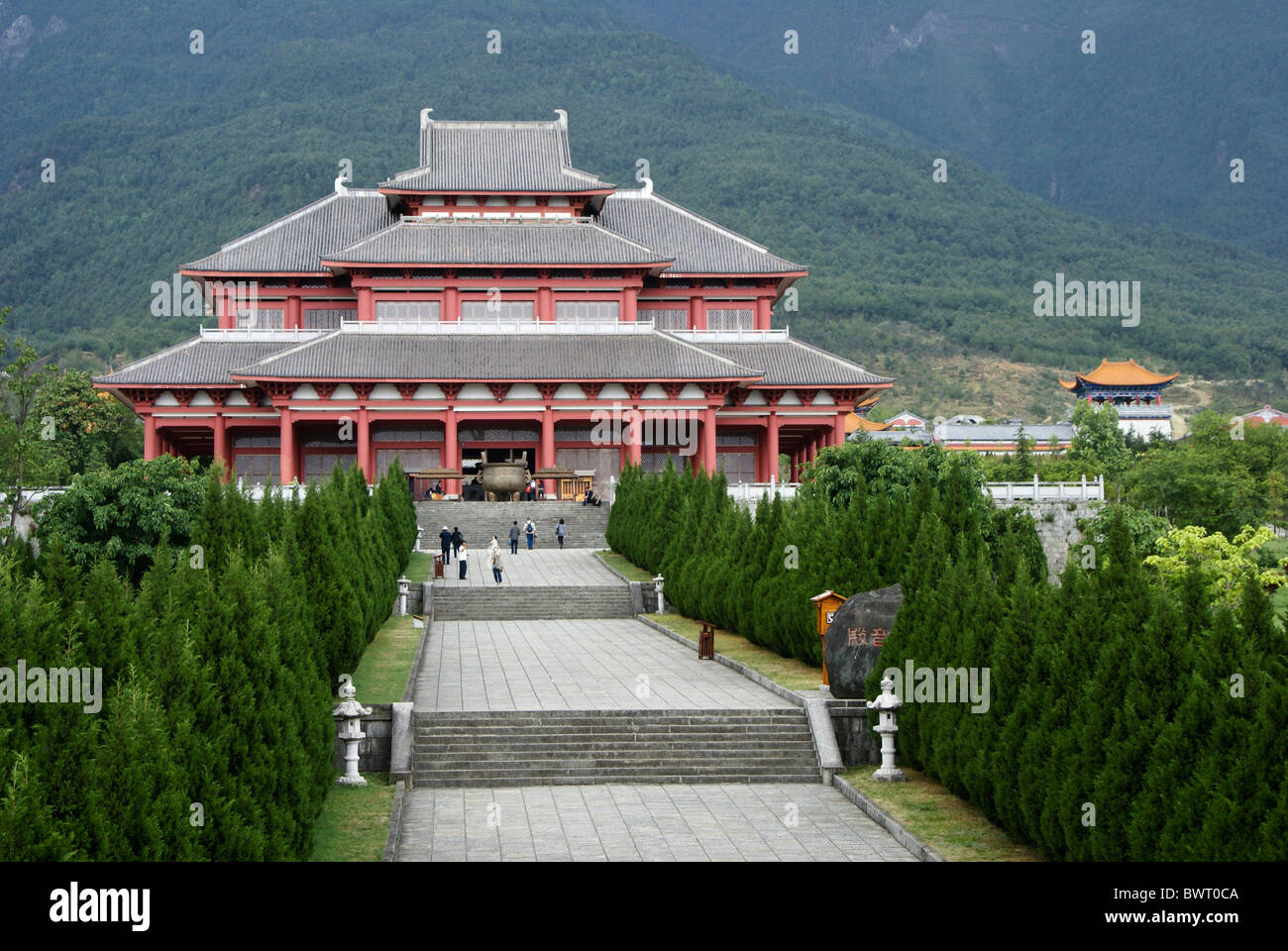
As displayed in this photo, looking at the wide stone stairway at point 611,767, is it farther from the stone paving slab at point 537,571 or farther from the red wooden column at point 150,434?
the red wooden column at point 150,434

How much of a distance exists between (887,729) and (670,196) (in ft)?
396

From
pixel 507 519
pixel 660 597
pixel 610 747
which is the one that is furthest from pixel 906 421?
pixel 610 747

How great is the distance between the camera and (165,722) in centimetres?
1058

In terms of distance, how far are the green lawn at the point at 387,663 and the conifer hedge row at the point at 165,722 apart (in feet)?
6.85

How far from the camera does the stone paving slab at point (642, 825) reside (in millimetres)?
13655

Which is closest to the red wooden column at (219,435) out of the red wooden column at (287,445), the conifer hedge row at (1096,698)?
the red wooden column at (287,445)

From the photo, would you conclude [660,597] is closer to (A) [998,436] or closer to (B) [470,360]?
(B) [470,360]

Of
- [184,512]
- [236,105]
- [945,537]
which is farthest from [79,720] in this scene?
[236,105]

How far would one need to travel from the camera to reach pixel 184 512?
28188 millimetres

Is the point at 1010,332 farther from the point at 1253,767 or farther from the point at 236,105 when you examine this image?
the point at 1253,767

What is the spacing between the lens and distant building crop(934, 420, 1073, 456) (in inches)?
3403

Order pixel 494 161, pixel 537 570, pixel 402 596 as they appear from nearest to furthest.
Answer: pixel 402 596 → pixel 537 570 → pixel 494 161

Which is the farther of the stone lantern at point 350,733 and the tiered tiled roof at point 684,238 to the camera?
the tiered tiled roof at point 684,238
